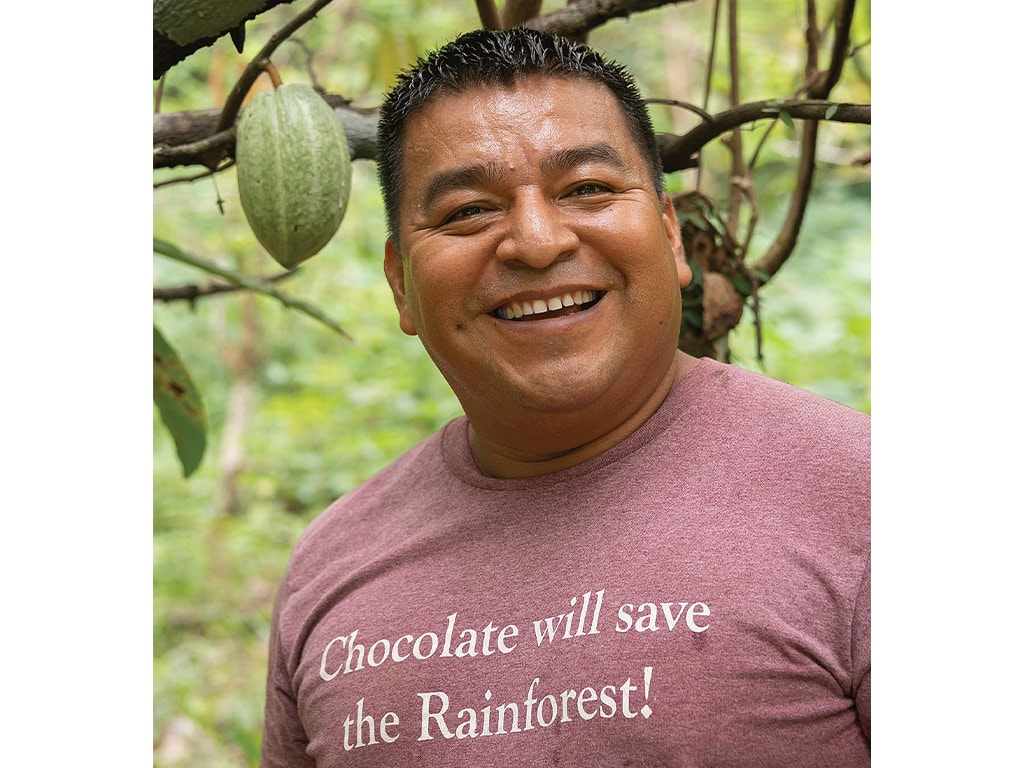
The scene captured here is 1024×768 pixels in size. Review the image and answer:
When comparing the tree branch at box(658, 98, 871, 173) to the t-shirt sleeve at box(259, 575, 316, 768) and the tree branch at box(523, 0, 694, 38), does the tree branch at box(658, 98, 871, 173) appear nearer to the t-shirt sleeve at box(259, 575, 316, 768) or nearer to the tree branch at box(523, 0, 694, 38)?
the tree branch at box(523, 0, 694, 38)

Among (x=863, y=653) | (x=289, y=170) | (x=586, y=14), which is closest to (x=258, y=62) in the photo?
(x=289, y=170)

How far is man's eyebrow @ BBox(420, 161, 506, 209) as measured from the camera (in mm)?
1020

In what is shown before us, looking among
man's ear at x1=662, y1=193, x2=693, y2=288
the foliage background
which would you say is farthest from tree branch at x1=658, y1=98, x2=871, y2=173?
the foliage background

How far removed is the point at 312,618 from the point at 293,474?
2933mm

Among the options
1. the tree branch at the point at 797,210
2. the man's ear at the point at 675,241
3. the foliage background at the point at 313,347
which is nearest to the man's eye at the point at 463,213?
the man's ear at the point at 675,241

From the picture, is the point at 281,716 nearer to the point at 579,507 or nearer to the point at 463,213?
the point at 579,507

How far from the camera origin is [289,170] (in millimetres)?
1160

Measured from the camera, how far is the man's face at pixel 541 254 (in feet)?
3.29

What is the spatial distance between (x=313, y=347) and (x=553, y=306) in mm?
3472

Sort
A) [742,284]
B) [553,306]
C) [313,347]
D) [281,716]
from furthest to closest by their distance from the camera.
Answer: [313,347] → [742,284] → [281,716] → [553,306]

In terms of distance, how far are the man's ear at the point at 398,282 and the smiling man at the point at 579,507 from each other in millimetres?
49

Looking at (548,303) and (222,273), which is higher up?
(222,273)
